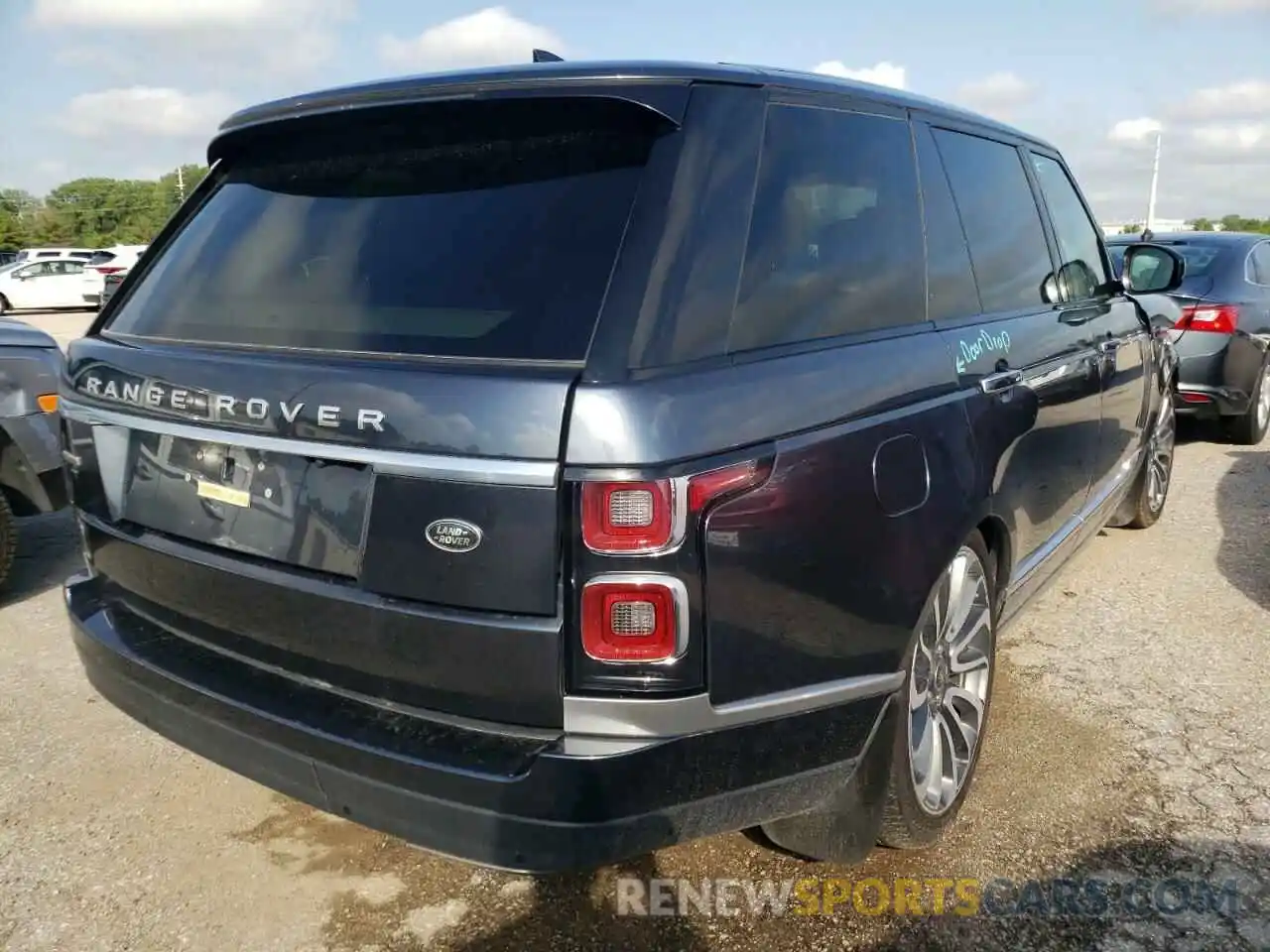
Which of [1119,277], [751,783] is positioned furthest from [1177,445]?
[751,783]

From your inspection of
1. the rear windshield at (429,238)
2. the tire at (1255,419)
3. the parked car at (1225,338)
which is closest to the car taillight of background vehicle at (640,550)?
the rear windshield at (429,238)

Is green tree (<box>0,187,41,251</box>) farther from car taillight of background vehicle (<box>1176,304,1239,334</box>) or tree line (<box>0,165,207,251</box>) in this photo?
car taillight of background vehicle (<box>1176,304,1239,334</box>)

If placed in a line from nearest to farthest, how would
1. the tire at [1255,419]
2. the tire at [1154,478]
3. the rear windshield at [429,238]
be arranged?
the rear windshield at [429,238]
the tire at [1154,478]
the tire at [1255,419]

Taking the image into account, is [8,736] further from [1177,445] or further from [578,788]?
[1177,445]

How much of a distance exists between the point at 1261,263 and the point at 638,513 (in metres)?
8.13

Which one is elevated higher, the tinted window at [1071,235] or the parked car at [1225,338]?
the tinted window at [1071,235]

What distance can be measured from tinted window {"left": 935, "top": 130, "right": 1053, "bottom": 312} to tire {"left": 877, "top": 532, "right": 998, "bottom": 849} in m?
0.89

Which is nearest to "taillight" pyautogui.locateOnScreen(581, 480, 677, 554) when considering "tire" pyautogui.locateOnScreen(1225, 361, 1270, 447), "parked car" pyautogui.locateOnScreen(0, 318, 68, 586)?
"parked car" pyautogui.locateOnScreen(0, 318, 68, 586)

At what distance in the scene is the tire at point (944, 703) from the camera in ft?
8.02

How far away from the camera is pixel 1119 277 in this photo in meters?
4.68

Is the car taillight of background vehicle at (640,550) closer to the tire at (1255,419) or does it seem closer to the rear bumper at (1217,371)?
the rear bumper at (1217,371)

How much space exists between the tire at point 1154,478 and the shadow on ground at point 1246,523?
0.39 m

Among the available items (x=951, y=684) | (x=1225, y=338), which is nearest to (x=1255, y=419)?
(x=1225, y=338)

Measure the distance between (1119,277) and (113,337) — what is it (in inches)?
165
